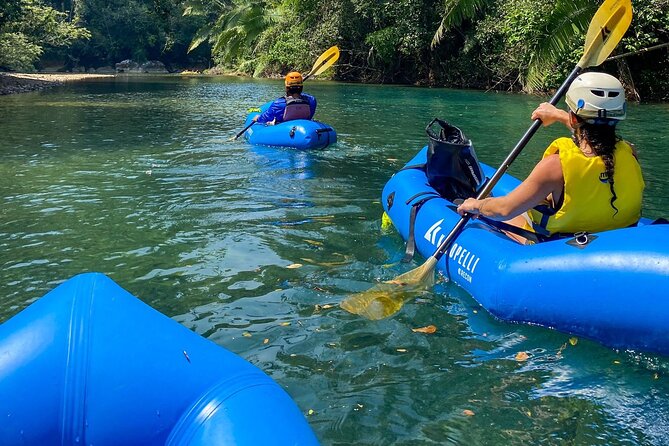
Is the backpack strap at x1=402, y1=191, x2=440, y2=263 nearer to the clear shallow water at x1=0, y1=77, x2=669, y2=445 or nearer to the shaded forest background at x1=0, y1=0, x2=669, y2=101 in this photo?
the clear shallow water at x1=0, y1=77, x2=669, y2=445

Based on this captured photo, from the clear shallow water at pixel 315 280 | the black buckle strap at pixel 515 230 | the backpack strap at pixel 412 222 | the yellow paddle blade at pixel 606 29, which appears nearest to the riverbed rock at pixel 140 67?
the clear shallow water at pixel 315 280

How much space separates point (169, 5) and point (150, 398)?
4762cm

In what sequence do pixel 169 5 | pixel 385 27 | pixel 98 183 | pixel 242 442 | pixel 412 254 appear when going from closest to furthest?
1. pixel 242 442
2. pixel 412 254
3. pixel 98 183
4. pixel 385 27
5. pixel 169 5

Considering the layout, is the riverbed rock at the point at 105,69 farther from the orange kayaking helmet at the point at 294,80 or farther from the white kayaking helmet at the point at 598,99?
the white kayaking helmet at the point at 598,99

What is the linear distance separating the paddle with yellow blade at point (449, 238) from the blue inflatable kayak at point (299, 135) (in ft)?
14.3

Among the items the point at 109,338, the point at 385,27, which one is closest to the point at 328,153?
the point at 109,338

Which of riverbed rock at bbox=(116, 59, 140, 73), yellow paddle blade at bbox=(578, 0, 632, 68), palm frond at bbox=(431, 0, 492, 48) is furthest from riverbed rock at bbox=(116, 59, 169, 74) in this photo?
yellow paddle blade at bbox=(578, 0, 632, 68)

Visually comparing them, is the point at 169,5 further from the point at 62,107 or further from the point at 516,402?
the point at 516,402

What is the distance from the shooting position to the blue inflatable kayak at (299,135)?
8438 mm

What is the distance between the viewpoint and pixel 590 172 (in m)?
3.14

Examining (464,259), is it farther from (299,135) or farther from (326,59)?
(326,59)

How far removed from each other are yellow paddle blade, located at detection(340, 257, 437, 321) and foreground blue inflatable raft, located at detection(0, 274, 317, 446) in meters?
1.64

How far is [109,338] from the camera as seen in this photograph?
1825 mm

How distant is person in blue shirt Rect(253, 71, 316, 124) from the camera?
885 centimetres
